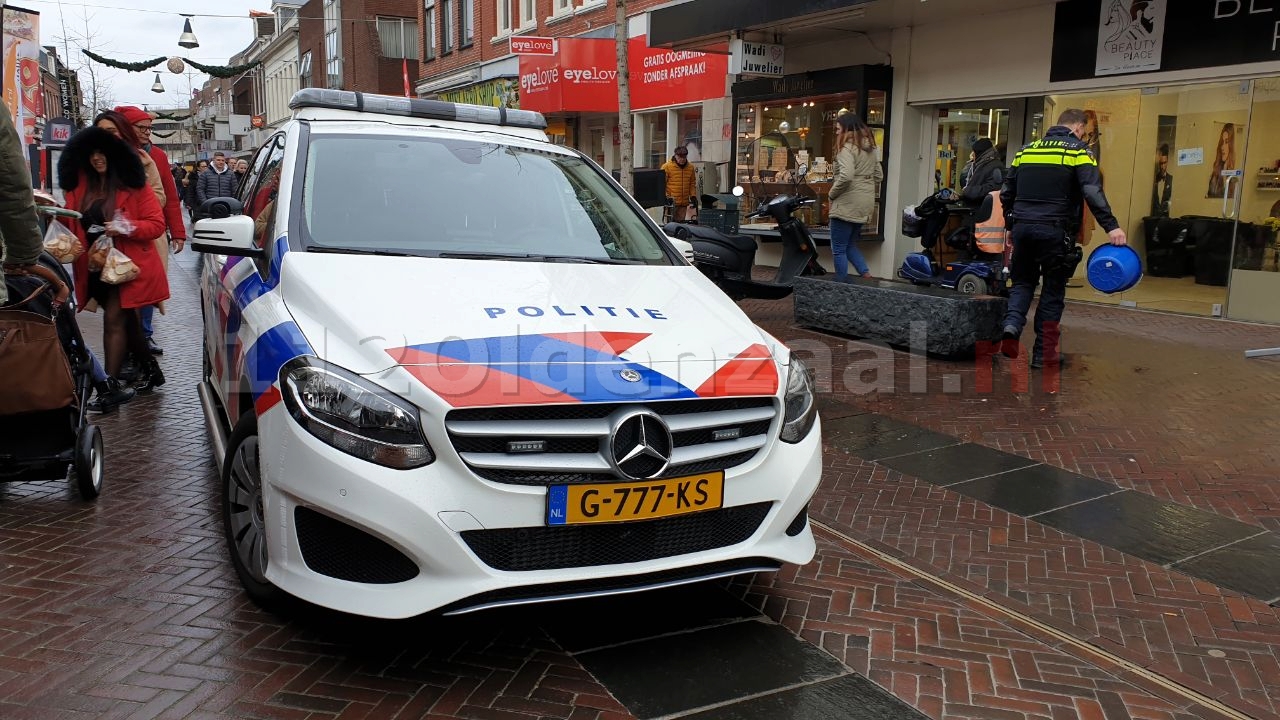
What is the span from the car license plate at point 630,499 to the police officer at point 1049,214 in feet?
18.0

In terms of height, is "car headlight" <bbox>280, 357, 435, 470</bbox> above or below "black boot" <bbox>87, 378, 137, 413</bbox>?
above

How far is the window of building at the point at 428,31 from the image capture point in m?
31.7

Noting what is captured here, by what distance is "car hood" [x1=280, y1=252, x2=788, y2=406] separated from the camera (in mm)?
2898

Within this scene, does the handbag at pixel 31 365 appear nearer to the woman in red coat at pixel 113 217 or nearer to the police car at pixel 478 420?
the police car at pixel 478 420

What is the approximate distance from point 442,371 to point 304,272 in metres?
0.92

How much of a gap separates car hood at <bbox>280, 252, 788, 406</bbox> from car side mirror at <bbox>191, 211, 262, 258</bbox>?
1.23 feet

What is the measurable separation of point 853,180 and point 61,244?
7.76m

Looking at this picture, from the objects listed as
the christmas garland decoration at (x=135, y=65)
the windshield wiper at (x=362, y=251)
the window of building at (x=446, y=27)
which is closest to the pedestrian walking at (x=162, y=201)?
the windshield wiper at (x=362, y=251)

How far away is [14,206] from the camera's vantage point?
374cm

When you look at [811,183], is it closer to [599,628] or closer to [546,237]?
[546,237]

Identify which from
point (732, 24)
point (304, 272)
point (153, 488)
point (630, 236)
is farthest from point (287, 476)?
point (732, 24)

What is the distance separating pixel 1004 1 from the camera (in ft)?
37.5

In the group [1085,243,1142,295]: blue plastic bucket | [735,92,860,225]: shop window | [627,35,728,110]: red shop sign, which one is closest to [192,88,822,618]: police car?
[1085,243,1142,295]: blue plastic bucket

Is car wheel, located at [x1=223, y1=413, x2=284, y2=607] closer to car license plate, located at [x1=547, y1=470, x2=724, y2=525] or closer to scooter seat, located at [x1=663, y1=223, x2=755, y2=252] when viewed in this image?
car license plate, located at [x1=547, y1=470, x2=724, y2=525]
